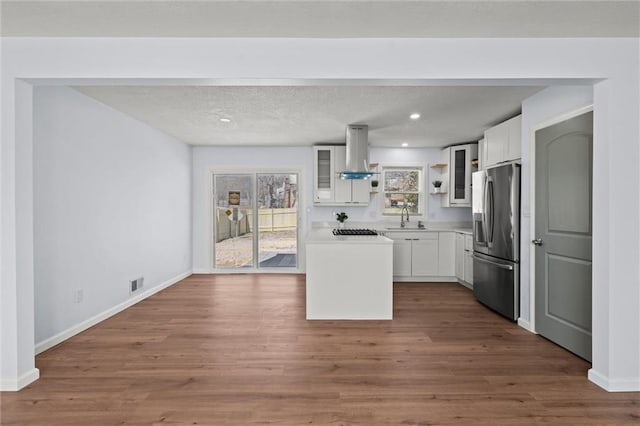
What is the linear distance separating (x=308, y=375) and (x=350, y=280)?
4.79 feet

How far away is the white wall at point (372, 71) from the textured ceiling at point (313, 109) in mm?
886

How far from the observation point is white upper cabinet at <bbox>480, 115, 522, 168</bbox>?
12.5ft

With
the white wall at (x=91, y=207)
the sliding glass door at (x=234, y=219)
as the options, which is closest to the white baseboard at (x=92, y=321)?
the white wall at (x=91, y=207)

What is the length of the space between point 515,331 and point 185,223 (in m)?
5.33

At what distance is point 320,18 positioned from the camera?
205cm

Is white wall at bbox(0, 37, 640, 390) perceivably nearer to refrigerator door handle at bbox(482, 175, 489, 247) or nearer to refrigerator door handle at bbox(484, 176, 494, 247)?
refrigerator door handle at bbox(484, 176, 494, 247)

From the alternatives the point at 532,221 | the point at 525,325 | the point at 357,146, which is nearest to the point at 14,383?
the point at 357,146

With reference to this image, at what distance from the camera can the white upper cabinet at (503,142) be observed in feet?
12.5

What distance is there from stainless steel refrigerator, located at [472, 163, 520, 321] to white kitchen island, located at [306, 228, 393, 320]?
4.34 ft

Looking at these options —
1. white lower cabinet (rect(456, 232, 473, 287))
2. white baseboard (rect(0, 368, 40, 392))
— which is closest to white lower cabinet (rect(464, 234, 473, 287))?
white lower cabinet (rect(456, 232, 473, 287))

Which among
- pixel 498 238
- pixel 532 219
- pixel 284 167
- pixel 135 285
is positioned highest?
pixel 284 167

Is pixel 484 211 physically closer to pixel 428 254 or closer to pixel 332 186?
pixel 428 254

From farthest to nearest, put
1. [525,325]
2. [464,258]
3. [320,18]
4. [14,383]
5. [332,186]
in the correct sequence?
[332,186] < [464,258] < [525,325] < [14,383] < [320,18]

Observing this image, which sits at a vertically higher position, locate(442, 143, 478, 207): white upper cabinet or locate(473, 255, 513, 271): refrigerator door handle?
locate(442, 143, 478, 207): white upper cabinet
